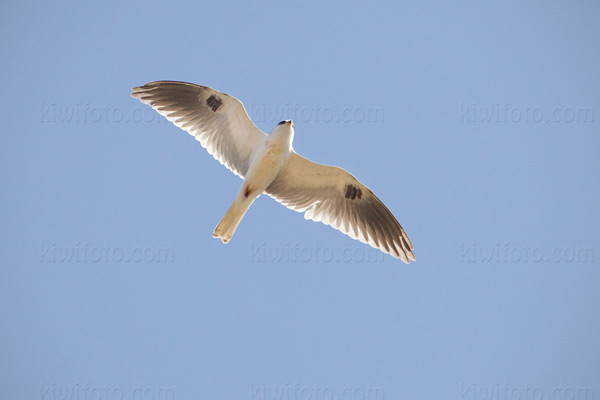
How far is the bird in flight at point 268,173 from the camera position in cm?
820

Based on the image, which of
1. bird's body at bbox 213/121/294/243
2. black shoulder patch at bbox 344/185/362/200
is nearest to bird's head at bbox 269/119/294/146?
bird's body at bbox 213/121/294/243

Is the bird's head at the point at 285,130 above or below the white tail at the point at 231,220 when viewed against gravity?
above

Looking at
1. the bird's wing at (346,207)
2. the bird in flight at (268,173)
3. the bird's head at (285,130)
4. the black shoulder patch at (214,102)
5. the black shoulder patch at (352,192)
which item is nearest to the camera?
the bird's head at (285,130)

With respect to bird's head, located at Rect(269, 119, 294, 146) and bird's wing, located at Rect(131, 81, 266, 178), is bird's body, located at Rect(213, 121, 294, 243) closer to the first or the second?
bird's head, located at Rect(269, 119, 294, 146)

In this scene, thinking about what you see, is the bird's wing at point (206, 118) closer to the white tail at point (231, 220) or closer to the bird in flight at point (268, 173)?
the bird in flight at point (268, 173)

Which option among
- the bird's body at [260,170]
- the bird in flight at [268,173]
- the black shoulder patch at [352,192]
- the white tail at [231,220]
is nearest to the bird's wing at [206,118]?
the bird in flight at [268,173]

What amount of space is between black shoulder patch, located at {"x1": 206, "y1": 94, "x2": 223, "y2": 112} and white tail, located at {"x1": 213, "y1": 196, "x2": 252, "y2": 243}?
1473 millimetres

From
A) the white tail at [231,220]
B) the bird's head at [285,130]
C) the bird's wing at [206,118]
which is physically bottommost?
the white tail at [231,220]

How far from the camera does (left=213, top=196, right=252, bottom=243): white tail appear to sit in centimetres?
798

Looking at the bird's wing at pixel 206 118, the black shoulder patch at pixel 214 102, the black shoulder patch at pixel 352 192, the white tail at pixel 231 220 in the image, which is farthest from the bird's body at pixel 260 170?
the black shoulder patch at pixel 352 192

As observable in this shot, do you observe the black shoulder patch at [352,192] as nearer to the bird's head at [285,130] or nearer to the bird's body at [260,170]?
the bird's body at [260,170]

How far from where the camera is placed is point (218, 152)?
344 inches

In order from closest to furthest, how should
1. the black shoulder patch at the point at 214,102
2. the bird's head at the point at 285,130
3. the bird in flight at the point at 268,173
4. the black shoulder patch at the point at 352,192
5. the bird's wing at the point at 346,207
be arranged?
the bird's head at the point at 285,130 → the bird in flight at the point at 268,173 → the black shoulder patch at the point at 214,102 → the bird's wing at the point at 346,207 → the black shoulder patch at the point at 352,192

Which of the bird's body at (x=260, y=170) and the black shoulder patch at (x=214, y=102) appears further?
the black shoulder patch at (x=214, y=102)
